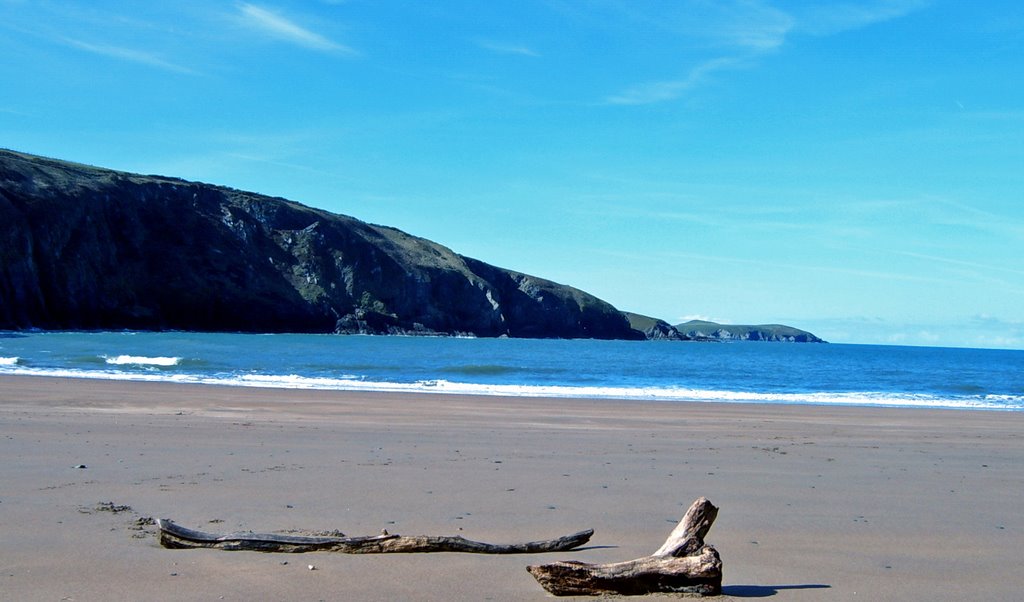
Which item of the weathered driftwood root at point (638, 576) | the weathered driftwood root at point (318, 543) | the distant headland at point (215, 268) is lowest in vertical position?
the weathered driftwood root at point (318, 543)

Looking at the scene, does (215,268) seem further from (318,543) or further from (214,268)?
(318,543)

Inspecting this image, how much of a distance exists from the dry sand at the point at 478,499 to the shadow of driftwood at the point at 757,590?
0.02 metres

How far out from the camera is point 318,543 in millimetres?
5074

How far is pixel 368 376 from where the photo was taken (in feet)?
103

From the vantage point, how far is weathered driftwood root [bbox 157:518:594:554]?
504cm

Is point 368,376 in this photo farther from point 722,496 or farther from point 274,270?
point 274,270

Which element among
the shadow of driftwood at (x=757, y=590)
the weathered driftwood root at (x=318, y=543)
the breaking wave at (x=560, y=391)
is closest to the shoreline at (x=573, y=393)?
the breaking wave at (x=560, y=391)

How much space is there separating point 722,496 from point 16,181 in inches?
3899

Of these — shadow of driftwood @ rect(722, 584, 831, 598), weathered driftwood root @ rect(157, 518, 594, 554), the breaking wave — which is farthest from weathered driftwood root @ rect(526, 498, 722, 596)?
the breaking wave

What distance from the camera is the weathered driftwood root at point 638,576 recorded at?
4359 mm

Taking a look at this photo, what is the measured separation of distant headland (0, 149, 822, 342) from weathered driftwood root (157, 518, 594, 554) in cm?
8411

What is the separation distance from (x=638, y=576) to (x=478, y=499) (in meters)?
2.88

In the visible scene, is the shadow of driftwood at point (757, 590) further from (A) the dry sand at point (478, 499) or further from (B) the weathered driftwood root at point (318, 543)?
(B) the weathered driftwood root at point (318, 543)

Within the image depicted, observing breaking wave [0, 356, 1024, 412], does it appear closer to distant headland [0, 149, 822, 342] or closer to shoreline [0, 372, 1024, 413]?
shoreline [0, 372, 1024, 413]
